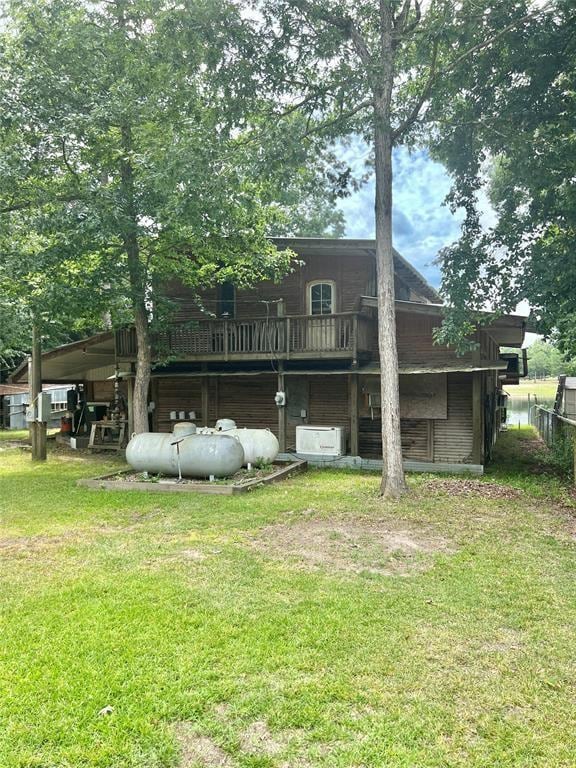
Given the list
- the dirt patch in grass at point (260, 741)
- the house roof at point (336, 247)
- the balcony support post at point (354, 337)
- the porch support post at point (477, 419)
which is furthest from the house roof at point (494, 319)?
the dirt patch in grass at point (260, 741)

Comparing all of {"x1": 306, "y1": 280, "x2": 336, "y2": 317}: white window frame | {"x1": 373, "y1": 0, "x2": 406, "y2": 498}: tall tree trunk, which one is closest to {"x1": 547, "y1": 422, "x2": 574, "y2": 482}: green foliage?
{"x1": 373, "y1": 0, "x2": 406, "y2": 498}: tall tree trunk

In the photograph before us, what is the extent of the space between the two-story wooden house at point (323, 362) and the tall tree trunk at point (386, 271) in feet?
7.86

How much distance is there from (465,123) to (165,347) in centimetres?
856

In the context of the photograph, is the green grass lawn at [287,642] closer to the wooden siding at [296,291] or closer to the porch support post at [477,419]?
the porch support post at [477,419]

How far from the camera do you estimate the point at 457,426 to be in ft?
39.3

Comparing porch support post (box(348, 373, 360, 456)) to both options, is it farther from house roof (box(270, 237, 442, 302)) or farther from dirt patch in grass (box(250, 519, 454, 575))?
dirt patch in grass (box(250, 519, 454, 575))

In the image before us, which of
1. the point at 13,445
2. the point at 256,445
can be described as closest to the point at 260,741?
the point at 256,445

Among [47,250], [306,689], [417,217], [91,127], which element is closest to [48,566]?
[306,689]

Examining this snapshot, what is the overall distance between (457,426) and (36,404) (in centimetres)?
1086

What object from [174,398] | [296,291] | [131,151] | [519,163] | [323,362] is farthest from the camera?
[174,398]

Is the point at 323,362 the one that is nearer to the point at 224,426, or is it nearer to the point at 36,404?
the point at 224,426

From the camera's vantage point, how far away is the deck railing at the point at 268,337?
39.8ft

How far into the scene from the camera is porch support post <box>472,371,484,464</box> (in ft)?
37.3

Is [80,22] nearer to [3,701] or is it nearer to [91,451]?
[91,451]
